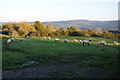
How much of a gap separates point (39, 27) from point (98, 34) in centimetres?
2339

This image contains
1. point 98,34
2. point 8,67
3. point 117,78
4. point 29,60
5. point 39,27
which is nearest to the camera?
point 117,78

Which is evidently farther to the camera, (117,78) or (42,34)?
(42,34)

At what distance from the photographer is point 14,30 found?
5422cm

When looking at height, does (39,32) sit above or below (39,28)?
below

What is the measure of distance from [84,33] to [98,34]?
507 centimetres

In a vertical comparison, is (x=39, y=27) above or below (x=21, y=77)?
above

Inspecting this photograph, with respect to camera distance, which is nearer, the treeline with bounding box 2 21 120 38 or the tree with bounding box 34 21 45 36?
the treeline with bounding box 2 21 120 38

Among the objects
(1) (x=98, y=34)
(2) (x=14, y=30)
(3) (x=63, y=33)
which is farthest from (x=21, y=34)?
(1) (x=98, y=34)

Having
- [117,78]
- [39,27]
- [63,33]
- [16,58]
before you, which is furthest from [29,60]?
[39,27]

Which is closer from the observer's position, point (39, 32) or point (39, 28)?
point (39, 32)

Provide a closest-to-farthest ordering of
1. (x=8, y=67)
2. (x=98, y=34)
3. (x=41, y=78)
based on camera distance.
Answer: (x=41, y=78), (x=8, y=67), (x=98, y=34)

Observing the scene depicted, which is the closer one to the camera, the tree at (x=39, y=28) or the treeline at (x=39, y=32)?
the treeline at (x=39, y=32)

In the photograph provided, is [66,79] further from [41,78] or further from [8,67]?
[8,67]

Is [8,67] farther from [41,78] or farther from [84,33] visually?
[84,33]
